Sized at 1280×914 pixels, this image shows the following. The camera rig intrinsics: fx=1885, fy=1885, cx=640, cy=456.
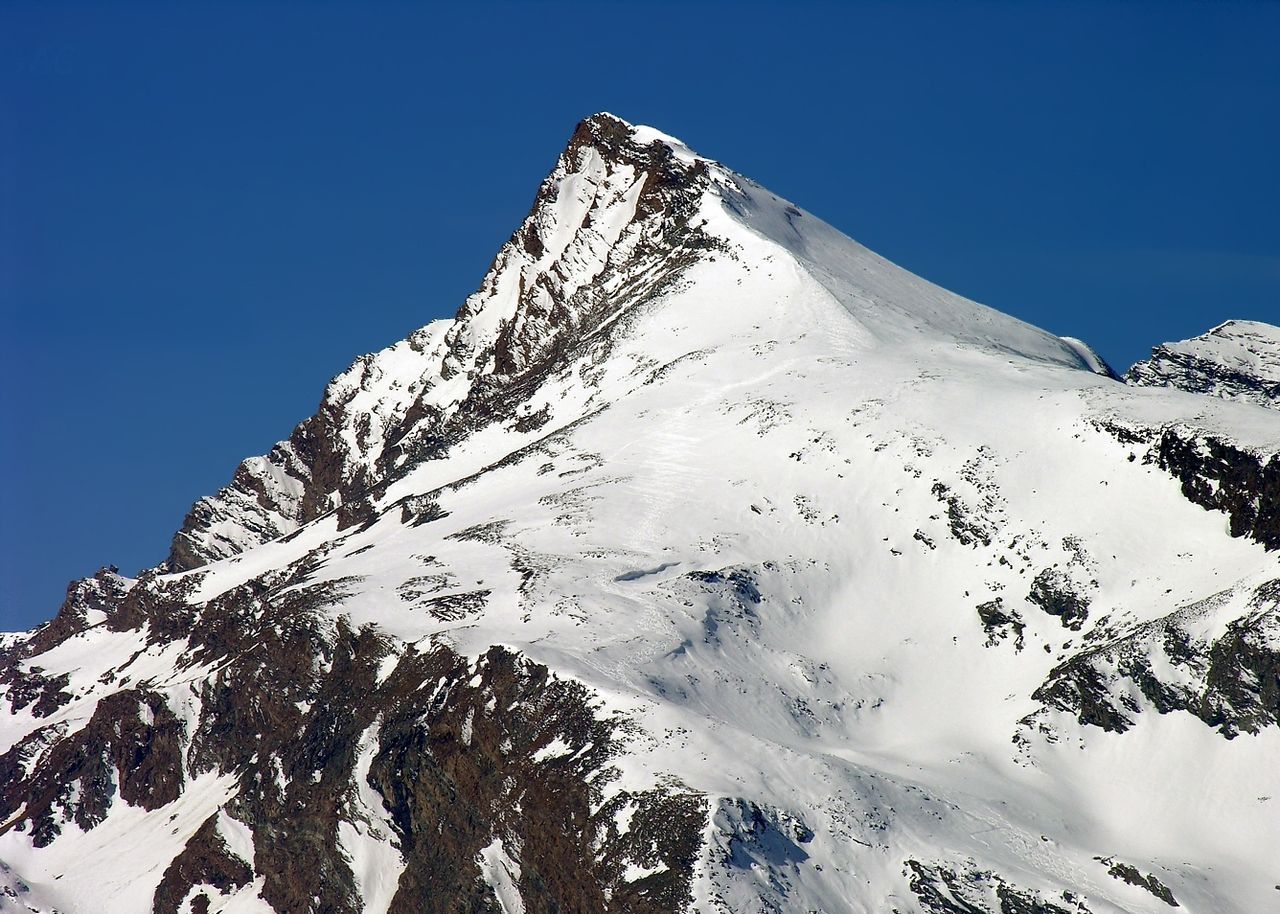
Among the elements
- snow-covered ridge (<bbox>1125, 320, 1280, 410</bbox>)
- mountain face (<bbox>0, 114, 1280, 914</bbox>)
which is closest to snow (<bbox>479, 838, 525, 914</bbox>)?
mountain face (<bbox>0, 114, 1280, 914</bbox>)

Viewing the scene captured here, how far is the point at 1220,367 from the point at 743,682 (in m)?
94.9

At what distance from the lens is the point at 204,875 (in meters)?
112

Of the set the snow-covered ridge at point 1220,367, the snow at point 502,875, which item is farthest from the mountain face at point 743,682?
the snow-covered ridge at point 1220,367

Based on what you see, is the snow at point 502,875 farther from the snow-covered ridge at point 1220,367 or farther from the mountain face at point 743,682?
the snow-covered ridge at point 1220,367

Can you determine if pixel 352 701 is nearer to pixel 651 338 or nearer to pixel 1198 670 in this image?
pixel 1198 670

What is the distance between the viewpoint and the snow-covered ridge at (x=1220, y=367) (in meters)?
180

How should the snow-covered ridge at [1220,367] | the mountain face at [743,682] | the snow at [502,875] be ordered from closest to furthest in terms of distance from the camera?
1. the mountain face at [743,682]
2. the snow at [502,875]
3. the snow-covered ridge at [1220,367]

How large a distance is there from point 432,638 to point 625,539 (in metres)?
18.5

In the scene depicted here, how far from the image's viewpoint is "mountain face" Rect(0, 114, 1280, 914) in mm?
93125

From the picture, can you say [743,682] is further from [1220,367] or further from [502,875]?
[1220,367]

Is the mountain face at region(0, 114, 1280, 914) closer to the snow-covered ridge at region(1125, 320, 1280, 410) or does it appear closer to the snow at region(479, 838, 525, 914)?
the snow at region(479, 838, 525, 914)

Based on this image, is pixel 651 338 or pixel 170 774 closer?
pixel 170 774

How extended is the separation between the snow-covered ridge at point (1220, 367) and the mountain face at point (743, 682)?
3351cm

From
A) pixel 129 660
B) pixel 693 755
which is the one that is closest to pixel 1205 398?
pixel 693 755
